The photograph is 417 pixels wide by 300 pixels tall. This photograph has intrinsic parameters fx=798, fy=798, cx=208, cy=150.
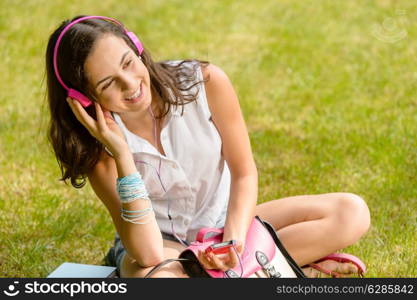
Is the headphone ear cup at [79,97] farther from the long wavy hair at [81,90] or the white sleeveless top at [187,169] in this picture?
the white sleeveless top at [187,169]

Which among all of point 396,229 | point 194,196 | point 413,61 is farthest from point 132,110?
point 413,61

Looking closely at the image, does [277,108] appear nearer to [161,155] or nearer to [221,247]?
[161,155]

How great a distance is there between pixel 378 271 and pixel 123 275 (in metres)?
1.09

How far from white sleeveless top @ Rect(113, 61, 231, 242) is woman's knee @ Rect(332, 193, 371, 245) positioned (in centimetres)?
47

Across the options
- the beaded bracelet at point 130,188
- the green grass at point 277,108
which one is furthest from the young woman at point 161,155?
the green grass at point 277,108

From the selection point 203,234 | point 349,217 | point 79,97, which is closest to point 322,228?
point 349,217

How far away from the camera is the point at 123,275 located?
10.2 feet

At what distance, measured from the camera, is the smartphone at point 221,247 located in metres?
2.81

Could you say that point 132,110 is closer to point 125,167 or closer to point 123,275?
point 125,167

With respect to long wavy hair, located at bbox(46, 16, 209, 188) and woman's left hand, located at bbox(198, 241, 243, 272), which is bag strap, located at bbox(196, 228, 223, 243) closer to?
woman's left hand, located at bbox(198, 241, 243, 272)

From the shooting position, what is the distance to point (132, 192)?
2.89m

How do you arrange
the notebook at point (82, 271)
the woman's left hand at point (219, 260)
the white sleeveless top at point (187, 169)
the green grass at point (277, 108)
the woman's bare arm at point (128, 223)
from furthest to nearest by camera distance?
the green grass at point (277, 108) → the notebook at point (82, 271) → the white sleeveless top at point (187, 169) → the woman's bare arm at point (128, 223) → the woman's left hand at point (219, 260)

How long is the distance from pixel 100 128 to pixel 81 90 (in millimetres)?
156

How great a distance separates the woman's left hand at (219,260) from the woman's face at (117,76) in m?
0.59
